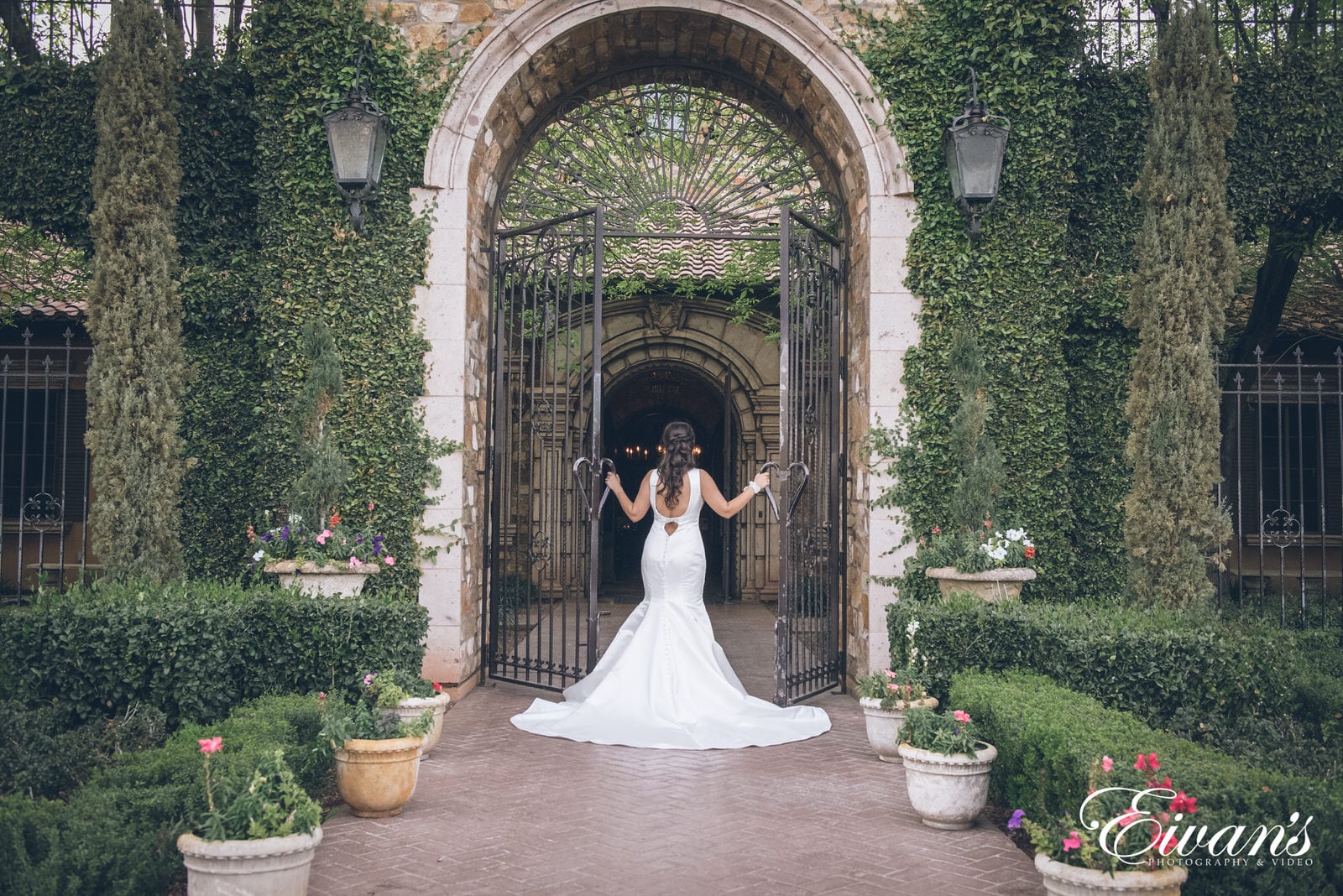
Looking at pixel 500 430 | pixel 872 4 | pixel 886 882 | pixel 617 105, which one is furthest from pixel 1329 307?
pixel 886 882

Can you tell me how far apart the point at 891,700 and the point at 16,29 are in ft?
34.6

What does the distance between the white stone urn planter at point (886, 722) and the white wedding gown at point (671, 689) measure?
68 cm

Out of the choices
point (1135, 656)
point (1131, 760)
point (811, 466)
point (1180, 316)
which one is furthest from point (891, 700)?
point (1180, 316)

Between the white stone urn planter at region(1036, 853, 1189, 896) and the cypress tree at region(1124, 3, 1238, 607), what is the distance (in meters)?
3.97

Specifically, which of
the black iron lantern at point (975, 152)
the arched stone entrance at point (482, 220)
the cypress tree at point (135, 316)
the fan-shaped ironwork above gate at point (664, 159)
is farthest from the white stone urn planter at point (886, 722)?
the cypress tree at point (135, 316)

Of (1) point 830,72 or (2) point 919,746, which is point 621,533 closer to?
(1) point 830,72

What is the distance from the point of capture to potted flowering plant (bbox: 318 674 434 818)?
458 cm

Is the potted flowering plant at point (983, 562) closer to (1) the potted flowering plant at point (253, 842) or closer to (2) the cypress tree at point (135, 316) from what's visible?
(1) the potted flowering plant at point (253, 842)

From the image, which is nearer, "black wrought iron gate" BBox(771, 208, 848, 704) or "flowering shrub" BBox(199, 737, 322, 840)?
"flowering shrub" BBox(199, 737, 322, 840)

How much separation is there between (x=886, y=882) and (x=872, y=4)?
251 inches

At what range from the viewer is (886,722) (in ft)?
18.7

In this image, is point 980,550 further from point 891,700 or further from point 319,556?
point 319,556

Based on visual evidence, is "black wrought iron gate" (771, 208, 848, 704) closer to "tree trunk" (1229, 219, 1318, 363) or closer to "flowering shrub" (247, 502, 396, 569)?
"flowering shrub" (247, 502, 396, 569)

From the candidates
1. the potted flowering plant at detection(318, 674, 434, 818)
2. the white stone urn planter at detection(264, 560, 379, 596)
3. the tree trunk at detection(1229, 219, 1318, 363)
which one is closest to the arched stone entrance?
the white stone urn planter at detection(264, 560, 379, 596)
